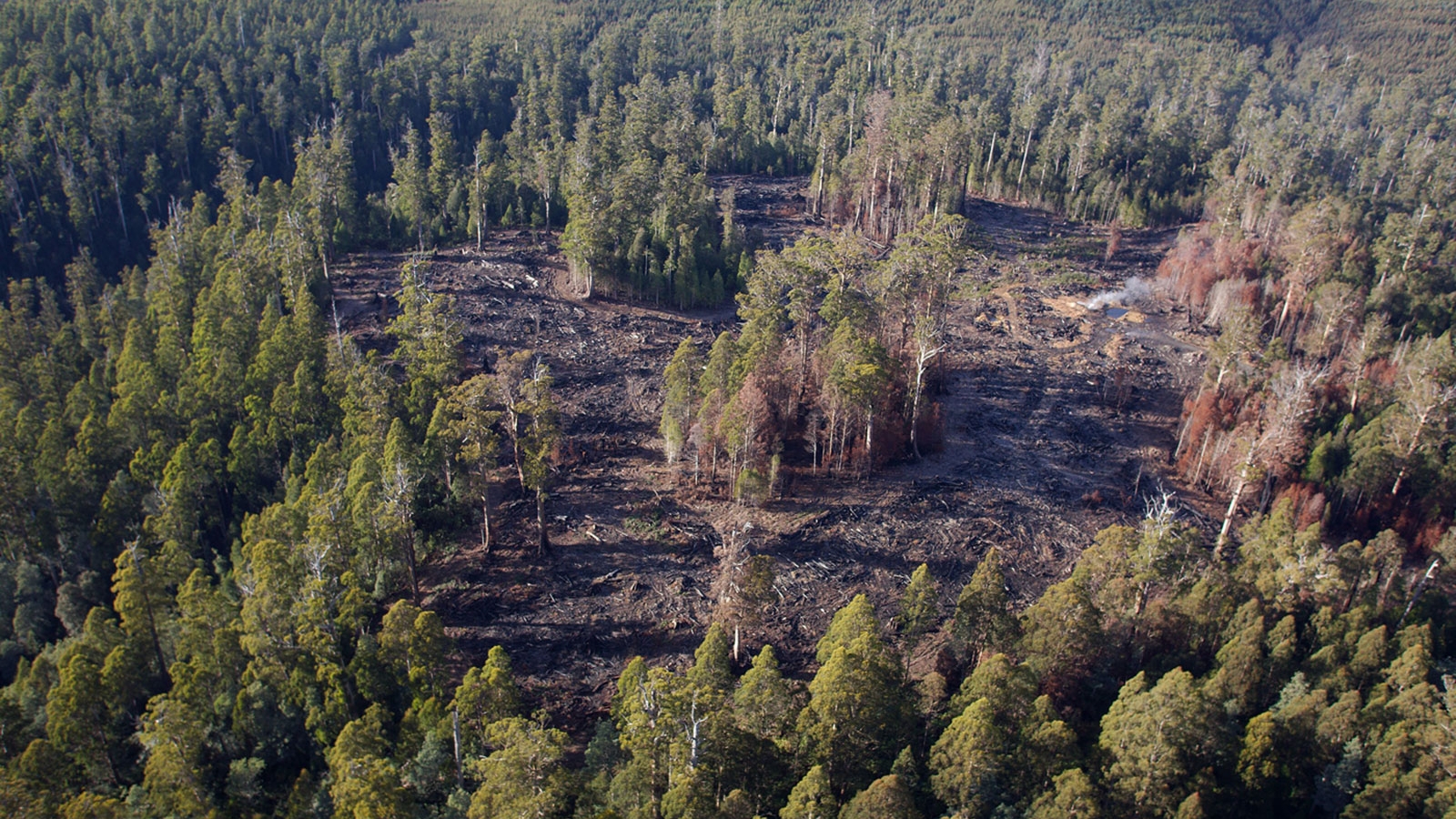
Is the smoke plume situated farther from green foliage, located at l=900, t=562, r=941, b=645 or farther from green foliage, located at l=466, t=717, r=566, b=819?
green foliage, located at l=466, t=717, r=566, b=819

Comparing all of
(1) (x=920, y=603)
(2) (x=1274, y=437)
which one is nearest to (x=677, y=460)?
(1) (x=920, y=603)

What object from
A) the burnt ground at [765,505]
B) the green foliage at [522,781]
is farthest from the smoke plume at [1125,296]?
the green foliage at [522,781]

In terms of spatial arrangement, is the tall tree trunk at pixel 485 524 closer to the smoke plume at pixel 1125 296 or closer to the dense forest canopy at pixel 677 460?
the dense forest canopy at pixel 677 460

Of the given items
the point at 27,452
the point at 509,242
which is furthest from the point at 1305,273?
the point at 27,452

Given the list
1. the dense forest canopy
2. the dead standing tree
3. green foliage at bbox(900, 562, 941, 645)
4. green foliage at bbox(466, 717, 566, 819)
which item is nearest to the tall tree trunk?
the dense forest canopy

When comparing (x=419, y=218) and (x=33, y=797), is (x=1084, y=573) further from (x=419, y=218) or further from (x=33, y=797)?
(x=419, y=218)

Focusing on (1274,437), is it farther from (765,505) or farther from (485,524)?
(485,524)

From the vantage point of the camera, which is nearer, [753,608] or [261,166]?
[753,608]
